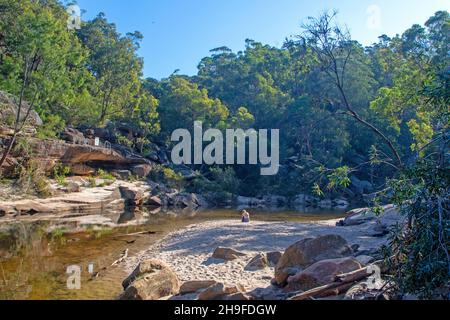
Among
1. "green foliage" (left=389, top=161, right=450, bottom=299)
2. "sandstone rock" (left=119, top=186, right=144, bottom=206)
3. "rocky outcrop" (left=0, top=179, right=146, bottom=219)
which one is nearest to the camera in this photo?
"green foliage" (left=389, top=161, right=450, bottom=299)

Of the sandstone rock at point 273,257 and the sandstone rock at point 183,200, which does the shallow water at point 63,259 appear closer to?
the sandstone rock at point 273,257

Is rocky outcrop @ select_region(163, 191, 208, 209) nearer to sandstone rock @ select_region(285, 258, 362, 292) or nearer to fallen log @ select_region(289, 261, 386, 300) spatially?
sandstone rock @ select_region(285, 258, 362, 292)

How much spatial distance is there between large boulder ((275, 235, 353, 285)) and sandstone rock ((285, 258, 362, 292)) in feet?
1.86

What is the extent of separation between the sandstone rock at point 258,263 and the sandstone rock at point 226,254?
3.37 ft

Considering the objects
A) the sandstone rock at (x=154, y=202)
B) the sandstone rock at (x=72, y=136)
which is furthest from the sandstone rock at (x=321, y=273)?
the sandstone rock at (x=72, y=136)

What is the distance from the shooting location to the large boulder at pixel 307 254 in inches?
274

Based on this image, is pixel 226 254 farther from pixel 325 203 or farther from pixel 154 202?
pixel 325 203

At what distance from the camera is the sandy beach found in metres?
8.38

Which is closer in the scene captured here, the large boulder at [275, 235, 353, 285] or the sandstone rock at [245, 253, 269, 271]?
the large boulder at [275, 235, 353, 285]

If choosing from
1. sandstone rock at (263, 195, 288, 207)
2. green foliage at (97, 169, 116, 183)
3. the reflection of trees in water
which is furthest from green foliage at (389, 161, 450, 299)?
sandstone rock at (263, 195, 288, 207)

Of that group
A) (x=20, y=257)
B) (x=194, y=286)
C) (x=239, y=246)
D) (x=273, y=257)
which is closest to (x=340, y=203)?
(x=239, y=246)

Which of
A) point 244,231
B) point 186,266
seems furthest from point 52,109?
point 186,266
